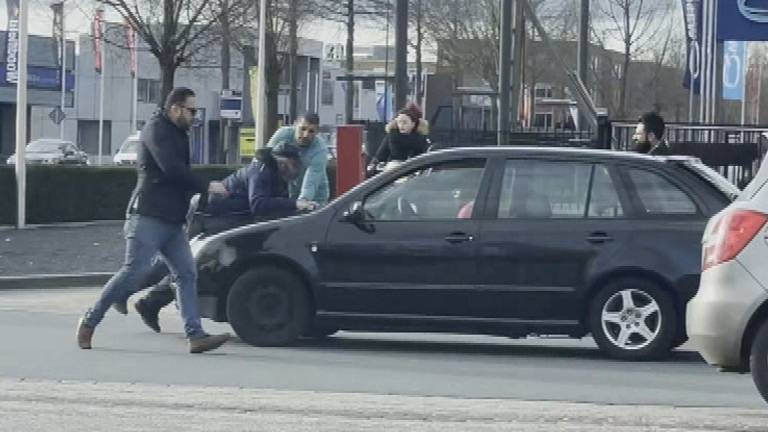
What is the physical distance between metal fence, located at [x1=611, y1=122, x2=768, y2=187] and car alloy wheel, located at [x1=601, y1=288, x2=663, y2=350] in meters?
6.05

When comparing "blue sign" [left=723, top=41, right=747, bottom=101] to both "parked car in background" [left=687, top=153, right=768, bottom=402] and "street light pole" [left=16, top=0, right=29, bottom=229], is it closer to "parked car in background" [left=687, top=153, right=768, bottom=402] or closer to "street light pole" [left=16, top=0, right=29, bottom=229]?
"street light pole" [left=16, top=0, right=29, bottom=229]

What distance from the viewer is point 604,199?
11.5 metres

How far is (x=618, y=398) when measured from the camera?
9.55 m

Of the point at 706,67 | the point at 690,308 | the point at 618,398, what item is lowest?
the point at 618,398

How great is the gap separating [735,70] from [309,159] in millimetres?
29580

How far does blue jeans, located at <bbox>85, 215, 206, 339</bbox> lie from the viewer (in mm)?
11250

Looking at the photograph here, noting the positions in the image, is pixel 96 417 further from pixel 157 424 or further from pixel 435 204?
pixel 435 204

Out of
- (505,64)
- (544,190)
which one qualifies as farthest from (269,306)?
(505,64)

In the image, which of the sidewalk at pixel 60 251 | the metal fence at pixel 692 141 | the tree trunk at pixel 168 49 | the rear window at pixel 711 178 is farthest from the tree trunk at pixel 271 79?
the rear window at pixel 711 178

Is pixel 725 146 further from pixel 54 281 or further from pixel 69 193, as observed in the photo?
pixel 69 193

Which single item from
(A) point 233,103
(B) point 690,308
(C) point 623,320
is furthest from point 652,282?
(A) point 233,103

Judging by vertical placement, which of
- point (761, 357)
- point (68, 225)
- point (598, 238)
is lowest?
point (68, 225)

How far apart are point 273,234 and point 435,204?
122cm

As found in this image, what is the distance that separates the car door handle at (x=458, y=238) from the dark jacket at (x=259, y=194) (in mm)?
1881
